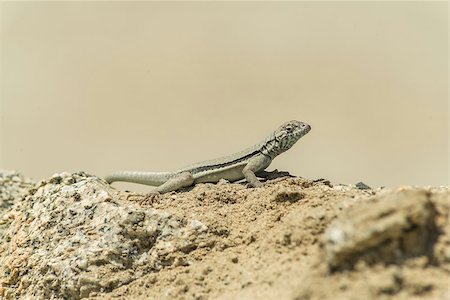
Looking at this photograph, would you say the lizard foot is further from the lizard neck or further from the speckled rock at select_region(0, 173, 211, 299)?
the lizard neck

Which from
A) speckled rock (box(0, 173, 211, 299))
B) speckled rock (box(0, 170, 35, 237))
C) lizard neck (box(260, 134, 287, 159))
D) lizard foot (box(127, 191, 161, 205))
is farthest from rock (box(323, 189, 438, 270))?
speckled rock (box(0, 170, 35, 237))

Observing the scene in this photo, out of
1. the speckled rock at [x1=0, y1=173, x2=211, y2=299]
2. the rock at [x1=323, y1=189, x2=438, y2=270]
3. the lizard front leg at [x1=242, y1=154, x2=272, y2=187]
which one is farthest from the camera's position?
the lizard front leg at [x1=242, y1=154, x2=272, y2=187]

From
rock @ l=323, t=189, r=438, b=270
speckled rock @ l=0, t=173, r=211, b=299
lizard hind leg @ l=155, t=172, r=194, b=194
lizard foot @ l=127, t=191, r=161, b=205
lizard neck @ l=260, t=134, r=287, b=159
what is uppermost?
lizard neck @ l=260, t=134, r=287, b=159

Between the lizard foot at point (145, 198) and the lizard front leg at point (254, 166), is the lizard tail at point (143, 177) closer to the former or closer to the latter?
the lizard front leg at point (254, 166)

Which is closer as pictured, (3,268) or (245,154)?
(3,268)

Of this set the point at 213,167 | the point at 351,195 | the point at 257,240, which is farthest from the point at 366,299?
the point at 213,167

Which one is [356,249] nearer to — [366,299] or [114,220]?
[366,299]

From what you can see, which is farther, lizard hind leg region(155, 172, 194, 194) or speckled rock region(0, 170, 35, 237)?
speckled rock region(0, 170, 35, 237)
